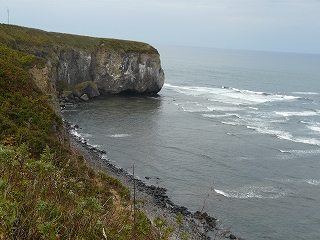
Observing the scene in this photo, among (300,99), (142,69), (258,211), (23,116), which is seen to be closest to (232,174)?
(258,211)

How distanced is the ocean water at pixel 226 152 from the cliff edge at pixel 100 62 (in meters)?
3.83

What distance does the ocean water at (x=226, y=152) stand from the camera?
28070 millimetres

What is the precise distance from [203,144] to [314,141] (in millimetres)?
15923

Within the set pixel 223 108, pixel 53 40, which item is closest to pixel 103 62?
pixel 53 40

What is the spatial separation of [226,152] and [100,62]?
43.0 meters

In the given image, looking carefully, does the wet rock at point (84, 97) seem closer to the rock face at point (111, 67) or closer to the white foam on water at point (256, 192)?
the rock face at point (111, 67)

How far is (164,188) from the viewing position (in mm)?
31547

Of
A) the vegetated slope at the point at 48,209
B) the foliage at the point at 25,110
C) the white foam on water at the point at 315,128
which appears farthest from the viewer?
the white foam on water at the point at 315,128

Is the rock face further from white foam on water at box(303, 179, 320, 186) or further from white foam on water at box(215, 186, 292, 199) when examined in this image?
white foam on water at box(303, 179, 320, 186)

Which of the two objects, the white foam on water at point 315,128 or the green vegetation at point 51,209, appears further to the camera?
the white foam on water at point 315,128

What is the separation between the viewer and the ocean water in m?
28.1

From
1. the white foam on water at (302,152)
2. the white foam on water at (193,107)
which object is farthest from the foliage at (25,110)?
the white foam on water at (193,107)

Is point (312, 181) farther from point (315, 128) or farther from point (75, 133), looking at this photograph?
point (75, 133)

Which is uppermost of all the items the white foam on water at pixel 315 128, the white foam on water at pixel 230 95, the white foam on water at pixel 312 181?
the white foam on water at pixel 230 95
